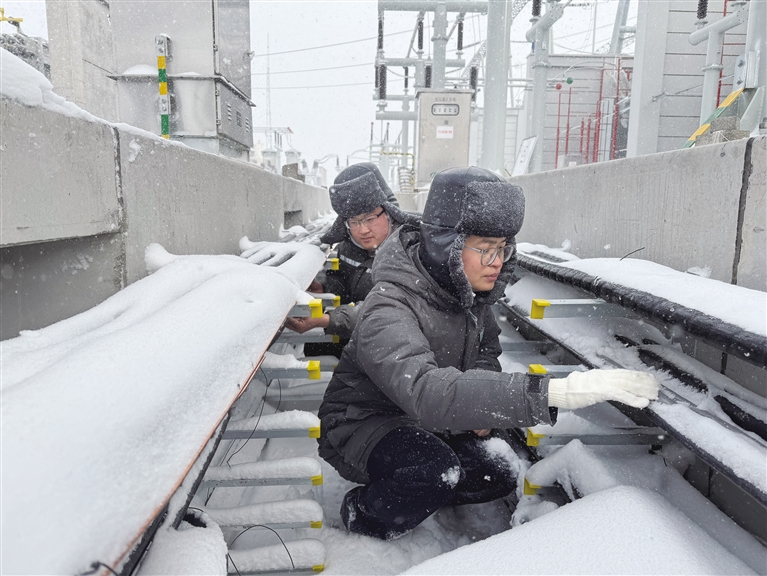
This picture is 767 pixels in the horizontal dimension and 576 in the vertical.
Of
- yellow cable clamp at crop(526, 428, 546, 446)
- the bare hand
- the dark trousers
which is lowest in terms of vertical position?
the dark trousers

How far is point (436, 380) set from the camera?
5.80 feet

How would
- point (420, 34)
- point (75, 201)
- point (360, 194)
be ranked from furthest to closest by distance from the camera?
point (420, 34), point (360, 194), point (75, 201)

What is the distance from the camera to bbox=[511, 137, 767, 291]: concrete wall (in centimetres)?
201

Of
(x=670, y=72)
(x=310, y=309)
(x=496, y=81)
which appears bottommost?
(x=310, y=309)

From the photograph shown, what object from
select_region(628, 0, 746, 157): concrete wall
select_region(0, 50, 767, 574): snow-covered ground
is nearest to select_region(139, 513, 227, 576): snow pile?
select_region(0, 50, 767, 574): snow-covered ground

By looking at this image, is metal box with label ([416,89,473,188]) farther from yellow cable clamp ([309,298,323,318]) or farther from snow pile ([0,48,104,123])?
snow pile ([0,48,104,123])

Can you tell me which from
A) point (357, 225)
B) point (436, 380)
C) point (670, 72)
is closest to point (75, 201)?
point (436, 380)

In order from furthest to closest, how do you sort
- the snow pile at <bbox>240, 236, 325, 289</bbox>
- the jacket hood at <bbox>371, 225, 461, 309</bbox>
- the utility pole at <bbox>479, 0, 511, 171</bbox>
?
1. the utility pole at <bbox>479, 0, 511, 171</bbox>
2. the snow pile at <bbox>240, 236, 325, 289</bbox>
3. the jacket hood at <bbox>371, 225, 461, 309</bbox>

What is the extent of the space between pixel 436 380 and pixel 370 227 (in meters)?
1.97

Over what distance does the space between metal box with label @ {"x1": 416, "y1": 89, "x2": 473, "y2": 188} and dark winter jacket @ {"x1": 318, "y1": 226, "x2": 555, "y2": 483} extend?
8.67 meters

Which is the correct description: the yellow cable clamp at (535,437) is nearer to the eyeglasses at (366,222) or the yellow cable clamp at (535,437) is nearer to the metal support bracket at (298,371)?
the metal support bracket at (298,371)

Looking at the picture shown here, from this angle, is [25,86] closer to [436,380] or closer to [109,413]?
[109,413]

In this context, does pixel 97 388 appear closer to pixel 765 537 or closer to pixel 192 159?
pixel 192 159

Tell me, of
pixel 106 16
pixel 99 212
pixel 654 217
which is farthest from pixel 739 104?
pixel 106 16
